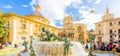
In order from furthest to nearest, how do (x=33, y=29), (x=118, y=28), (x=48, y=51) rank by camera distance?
(x=118, y=28)
(x=33, y=29)
(x=48, y=51)

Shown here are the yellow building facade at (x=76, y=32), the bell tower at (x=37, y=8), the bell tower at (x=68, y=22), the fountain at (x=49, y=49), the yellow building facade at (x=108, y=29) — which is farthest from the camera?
the bell tower at (x=68, y=22)

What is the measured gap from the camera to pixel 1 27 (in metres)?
28.5

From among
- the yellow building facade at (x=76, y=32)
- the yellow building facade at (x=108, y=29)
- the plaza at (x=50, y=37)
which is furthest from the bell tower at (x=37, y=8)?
the yellow building facade at (x=108, y=29)

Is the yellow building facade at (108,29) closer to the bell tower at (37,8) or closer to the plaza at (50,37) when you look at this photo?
the plaza at (50,37)

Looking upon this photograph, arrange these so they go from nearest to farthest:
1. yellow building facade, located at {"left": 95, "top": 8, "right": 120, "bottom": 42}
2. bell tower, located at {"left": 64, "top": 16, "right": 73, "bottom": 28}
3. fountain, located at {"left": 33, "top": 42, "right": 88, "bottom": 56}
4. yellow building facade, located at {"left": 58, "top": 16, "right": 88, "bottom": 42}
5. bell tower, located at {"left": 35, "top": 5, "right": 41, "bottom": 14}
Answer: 1. fountain, located at {"left": 33, "top": 42, "right": 88, "bottom": 56}
2. yellow building facade, located at {"left": 95, "top": 8, "right": 120, "bottom": 42}
3. bell tower, located at {"left": 35, "top": 5, "right": 41, "bottom": 14}
4. yellow building facade, located at {"left": 58, "top": 16, "right": 88, "bottom": 42}
5. bell tower, located at {"left": 64, "top": 16, "right": 73, "bottom": 28}

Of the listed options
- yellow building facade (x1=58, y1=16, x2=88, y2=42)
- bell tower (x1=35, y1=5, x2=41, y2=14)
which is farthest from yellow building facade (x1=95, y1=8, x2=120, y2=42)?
bell tower (x1=35, y1=5, x2=41, y2=14)

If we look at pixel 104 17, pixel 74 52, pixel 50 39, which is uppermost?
pixel 104 17

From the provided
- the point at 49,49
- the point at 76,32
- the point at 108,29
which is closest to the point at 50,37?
the point at 49,49

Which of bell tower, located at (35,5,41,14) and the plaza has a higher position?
bell tower, located at (35,5,41,14)

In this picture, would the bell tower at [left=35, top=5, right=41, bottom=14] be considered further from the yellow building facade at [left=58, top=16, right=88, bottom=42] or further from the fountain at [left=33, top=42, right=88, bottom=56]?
the fountain at [left=33, top=42, right=88, bottom=56]

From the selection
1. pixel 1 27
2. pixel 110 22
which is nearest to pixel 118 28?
pixel 110 22

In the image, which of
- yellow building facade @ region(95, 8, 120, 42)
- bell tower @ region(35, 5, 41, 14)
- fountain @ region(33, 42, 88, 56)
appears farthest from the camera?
bell tower @ region(35, 5, 41, 14)

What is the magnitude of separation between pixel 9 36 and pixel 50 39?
62.9 feet

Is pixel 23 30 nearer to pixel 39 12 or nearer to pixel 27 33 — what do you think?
pixel 27 33
